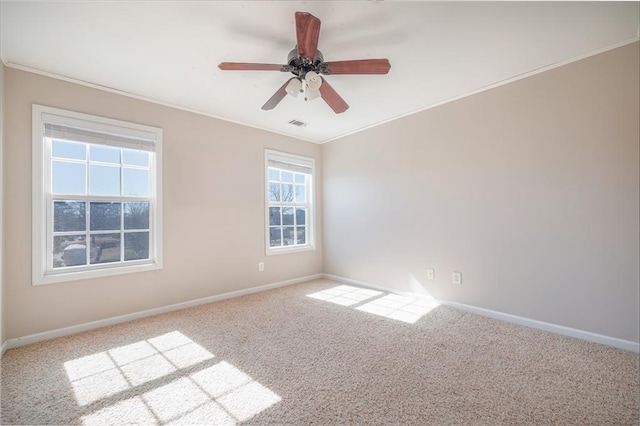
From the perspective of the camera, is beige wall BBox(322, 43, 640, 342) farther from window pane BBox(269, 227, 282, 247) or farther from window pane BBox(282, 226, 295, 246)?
window pane BBox(269, 227, 282, 247)

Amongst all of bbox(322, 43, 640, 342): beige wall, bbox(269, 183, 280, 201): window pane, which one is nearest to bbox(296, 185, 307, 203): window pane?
bbox(269, 183, 280, 201): window pane

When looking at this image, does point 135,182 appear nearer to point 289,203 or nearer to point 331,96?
point 289,203

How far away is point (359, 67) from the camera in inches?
73.9

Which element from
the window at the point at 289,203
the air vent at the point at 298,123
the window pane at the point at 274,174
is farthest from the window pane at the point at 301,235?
the air vent at the point at 298,123

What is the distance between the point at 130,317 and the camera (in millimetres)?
2766

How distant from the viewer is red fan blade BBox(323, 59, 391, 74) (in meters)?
1.82

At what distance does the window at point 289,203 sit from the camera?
13.3ft

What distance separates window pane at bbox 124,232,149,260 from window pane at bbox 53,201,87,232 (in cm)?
39

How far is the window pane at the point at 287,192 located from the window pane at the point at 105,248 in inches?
87.0

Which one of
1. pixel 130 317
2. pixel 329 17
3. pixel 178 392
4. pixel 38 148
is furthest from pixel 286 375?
pixel 38 148

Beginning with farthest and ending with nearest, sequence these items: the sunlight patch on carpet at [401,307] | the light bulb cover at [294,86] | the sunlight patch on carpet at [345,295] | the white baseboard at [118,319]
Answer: the sunlight patch on carpet at [345,295] < the sunlight patch on carpet at [401,307] < the white baseboard at [118,319] < the light bulb cover at [294,86]

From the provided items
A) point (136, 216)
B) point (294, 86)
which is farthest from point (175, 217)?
point (294, 86)

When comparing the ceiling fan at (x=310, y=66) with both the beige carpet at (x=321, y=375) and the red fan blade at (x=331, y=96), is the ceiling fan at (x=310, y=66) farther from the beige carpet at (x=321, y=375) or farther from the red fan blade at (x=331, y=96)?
the beige carpet at (x=321, y=375)

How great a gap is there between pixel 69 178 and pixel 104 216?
0.45 metres
